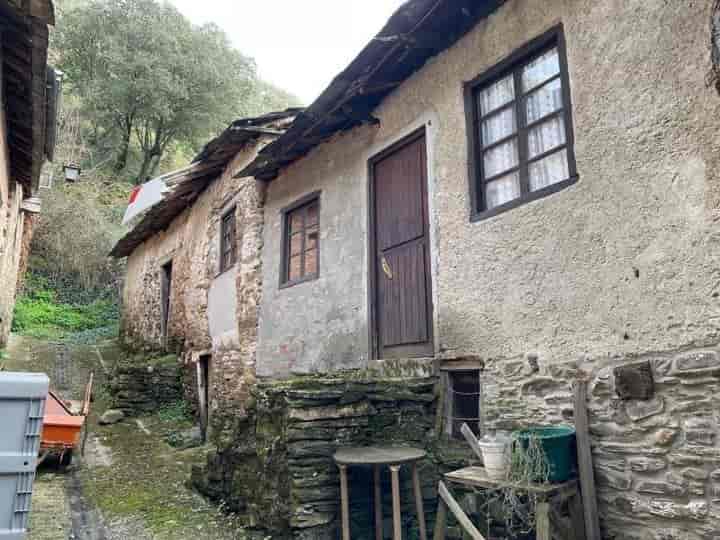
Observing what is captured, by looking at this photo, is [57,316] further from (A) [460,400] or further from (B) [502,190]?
(B) [502,190]

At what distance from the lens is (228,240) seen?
10141 mm

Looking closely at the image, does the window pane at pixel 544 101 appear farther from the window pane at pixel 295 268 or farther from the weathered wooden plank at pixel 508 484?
the window pane at pixel 295 268

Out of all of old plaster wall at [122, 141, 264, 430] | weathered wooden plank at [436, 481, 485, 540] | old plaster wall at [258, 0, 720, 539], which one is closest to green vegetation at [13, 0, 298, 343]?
old plaster wall at [122, 141, 264, 430]

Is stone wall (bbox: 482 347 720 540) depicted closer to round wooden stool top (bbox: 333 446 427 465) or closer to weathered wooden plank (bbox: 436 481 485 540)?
weathered wooden plank (bbox: 436 481 485 540)

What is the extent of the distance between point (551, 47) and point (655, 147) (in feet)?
4.59

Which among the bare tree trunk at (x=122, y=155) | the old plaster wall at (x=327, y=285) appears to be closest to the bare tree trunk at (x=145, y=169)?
the bare tree trunk at (x=122, y=155)

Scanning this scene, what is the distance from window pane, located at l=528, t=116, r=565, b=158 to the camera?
14.0 feet

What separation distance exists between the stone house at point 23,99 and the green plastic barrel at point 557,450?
5283mm

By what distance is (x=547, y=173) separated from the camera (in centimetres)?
434

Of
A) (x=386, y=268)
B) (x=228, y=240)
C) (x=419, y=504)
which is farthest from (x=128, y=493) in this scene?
(x=228, y=240)

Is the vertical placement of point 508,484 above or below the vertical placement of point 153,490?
above

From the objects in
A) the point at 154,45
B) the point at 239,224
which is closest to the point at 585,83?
the point at 239,224

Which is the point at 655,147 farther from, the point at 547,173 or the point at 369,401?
the point at 369,401

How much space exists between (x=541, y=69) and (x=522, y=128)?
489 millimetres
